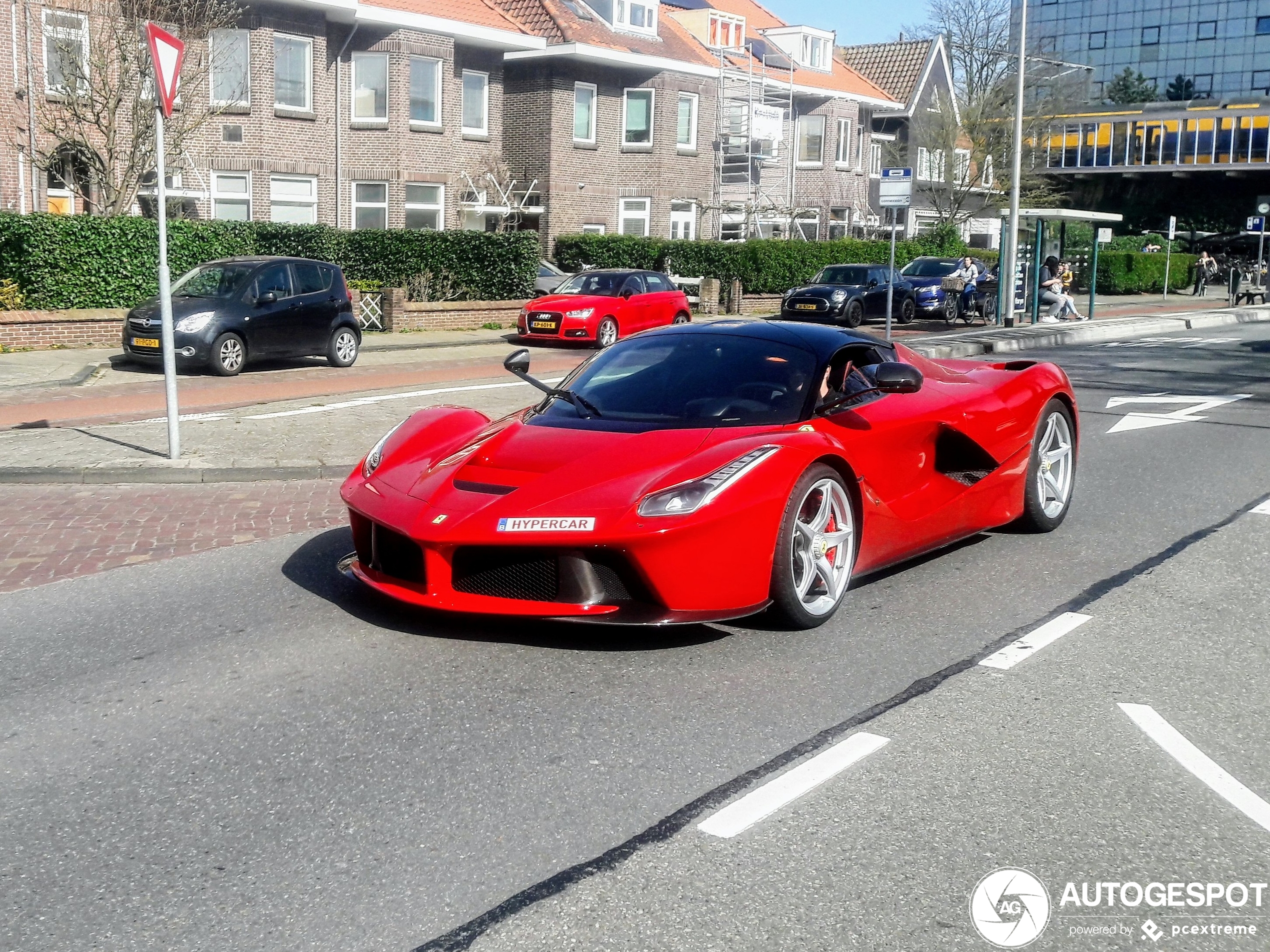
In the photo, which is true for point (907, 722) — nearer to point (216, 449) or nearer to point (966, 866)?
point (966, 866)

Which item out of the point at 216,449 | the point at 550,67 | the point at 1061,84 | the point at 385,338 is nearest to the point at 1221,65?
the point at 1061,84

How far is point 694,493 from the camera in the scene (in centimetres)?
524

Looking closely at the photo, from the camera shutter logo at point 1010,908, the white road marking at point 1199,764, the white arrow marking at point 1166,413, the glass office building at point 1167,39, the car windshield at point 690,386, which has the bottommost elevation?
the camera shutter logo at point 1010,908

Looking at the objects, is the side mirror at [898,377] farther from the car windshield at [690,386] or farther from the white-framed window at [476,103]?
the white-framed window at [476,103]

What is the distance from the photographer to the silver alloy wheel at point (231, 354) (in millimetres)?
17312

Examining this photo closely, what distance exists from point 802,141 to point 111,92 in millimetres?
29882

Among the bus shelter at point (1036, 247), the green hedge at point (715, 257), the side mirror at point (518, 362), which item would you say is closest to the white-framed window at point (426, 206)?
the green hedge at point (715, 257)

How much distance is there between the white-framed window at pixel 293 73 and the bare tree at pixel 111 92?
119 inches

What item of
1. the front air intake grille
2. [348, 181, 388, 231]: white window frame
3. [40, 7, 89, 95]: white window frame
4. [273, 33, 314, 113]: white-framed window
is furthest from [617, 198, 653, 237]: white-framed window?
the front air intake grille

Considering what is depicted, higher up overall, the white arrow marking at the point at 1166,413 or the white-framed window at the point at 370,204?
the white-framed window at the point at 370,204

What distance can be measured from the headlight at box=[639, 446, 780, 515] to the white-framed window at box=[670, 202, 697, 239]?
3695 centimetres

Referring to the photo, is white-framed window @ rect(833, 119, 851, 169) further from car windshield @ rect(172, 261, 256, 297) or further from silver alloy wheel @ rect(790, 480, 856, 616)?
silver alloy wheel @ rect(790, 480, 856, 616)

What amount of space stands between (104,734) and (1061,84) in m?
61.3

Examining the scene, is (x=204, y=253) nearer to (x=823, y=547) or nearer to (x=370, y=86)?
(x=370, y=86)
